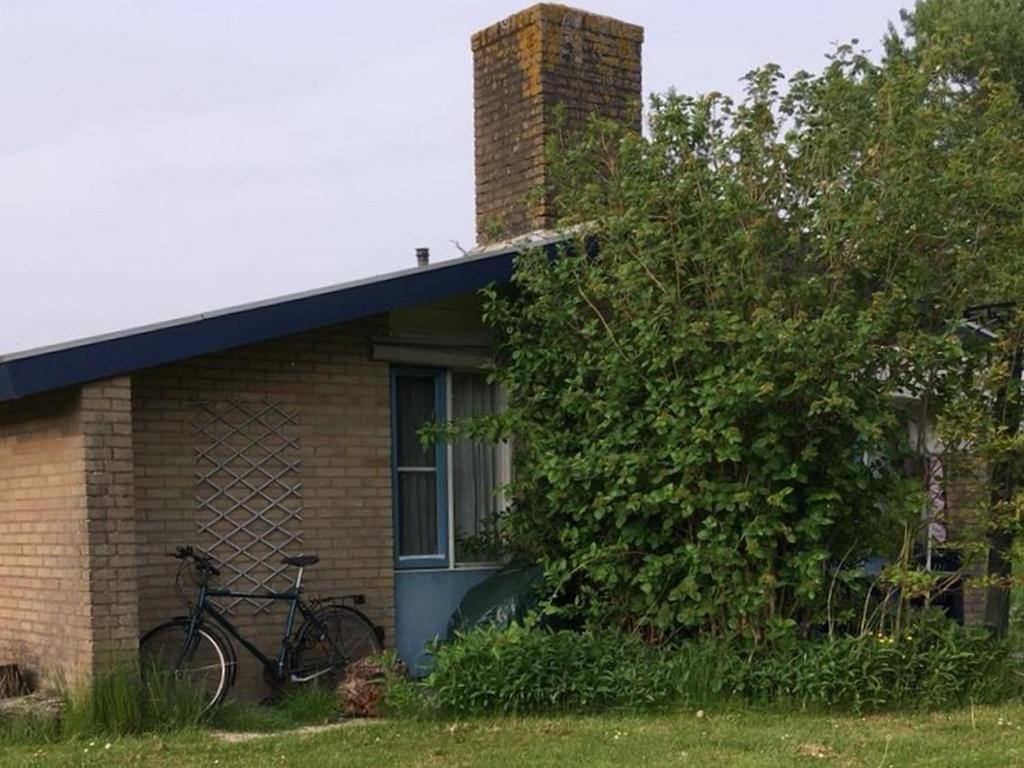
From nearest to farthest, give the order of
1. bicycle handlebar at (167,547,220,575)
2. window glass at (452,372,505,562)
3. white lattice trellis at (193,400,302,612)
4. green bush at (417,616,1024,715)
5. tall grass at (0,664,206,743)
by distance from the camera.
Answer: tall grass at (0,664,206,743) → green bush at (417,616,1024,715) → bicycle handlebar at (167,547,220,575) → white lattice trellis at (193,400,302,612) → window glass at (452,372,505,562)

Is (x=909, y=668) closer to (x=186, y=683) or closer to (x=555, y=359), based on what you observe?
(x=555, y=359)

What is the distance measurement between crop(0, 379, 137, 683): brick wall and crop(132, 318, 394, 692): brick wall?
1.99 feet

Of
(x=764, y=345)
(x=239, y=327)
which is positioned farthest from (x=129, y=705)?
(x=764, y=345)

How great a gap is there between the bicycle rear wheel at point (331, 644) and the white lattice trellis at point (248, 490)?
414mm

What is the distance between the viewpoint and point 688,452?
10.4m

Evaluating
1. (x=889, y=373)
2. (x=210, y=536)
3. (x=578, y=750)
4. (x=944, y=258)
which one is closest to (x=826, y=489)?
(x=889, y=373)

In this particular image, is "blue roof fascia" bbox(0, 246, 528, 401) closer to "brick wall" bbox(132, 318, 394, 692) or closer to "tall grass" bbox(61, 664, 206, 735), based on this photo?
"brick wall" bbox(132, 318, 394, 692)

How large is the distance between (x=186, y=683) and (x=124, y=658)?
45 cm

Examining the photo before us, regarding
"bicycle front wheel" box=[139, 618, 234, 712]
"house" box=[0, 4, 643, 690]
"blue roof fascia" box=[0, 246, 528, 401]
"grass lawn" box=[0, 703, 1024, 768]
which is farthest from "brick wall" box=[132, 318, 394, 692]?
"grass lawn" box=[0, 703, 1024, 768]

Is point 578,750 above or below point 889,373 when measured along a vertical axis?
below

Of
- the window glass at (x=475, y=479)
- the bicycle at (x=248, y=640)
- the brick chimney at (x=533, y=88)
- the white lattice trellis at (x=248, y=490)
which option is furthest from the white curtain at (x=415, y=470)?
the brick chimney at (x=533, y=88)

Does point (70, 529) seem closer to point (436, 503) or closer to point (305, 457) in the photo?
point (305, 457)

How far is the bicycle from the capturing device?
A: 33.5ft

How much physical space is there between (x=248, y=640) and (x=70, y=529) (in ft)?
5.57
